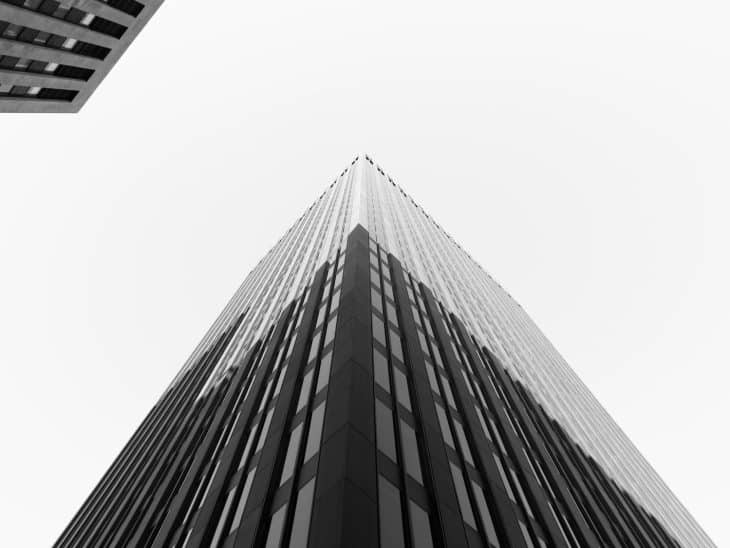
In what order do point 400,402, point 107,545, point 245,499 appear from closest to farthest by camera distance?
point 245,499
point 400,402
point 107,545

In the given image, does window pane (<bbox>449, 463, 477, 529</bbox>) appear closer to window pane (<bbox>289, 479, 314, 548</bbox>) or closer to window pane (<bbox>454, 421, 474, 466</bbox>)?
window pane (<bbox>454, 421, 474, 466</bbox>)

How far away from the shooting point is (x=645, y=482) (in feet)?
193

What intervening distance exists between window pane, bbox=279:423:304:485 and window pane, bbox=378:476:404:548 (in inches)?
134

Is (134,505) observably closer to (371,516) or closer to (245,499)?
(245,499)

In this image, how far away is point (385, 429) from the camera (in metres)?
17.1

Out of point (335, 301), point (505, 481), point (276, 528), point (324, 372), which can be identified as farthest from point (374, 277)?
point (276, 528)

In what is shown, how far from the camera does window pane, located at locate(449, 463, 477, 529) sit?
16.7 meters

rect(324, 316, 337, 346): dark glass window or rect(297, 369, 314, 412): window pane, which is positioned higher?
rect(324, 316, 337, 346): dark glass window

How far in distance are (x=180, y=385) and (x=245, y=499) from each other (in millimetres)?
44885

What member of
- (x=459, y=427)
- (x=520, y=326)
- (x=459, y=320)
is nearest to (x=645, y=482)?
(x=520, y=326)

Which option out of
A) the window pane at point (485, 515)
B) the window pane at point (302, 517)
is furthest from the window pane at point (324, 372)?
the window pane at point (485, 515)

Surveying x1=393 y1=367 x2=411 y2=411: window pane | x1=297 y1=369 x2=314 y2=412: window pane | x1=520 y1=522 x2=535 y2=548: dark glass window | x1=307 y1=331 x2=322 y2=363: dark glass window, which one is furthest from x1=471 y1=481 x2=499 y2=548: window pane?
x1=307 y1=331 x2=322 y2=363: dark glass window

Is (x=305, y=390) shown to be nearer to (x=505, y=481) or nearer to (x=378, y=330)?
(x=378, y=330)

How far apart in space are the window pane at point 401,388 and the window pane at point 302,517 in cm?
626
